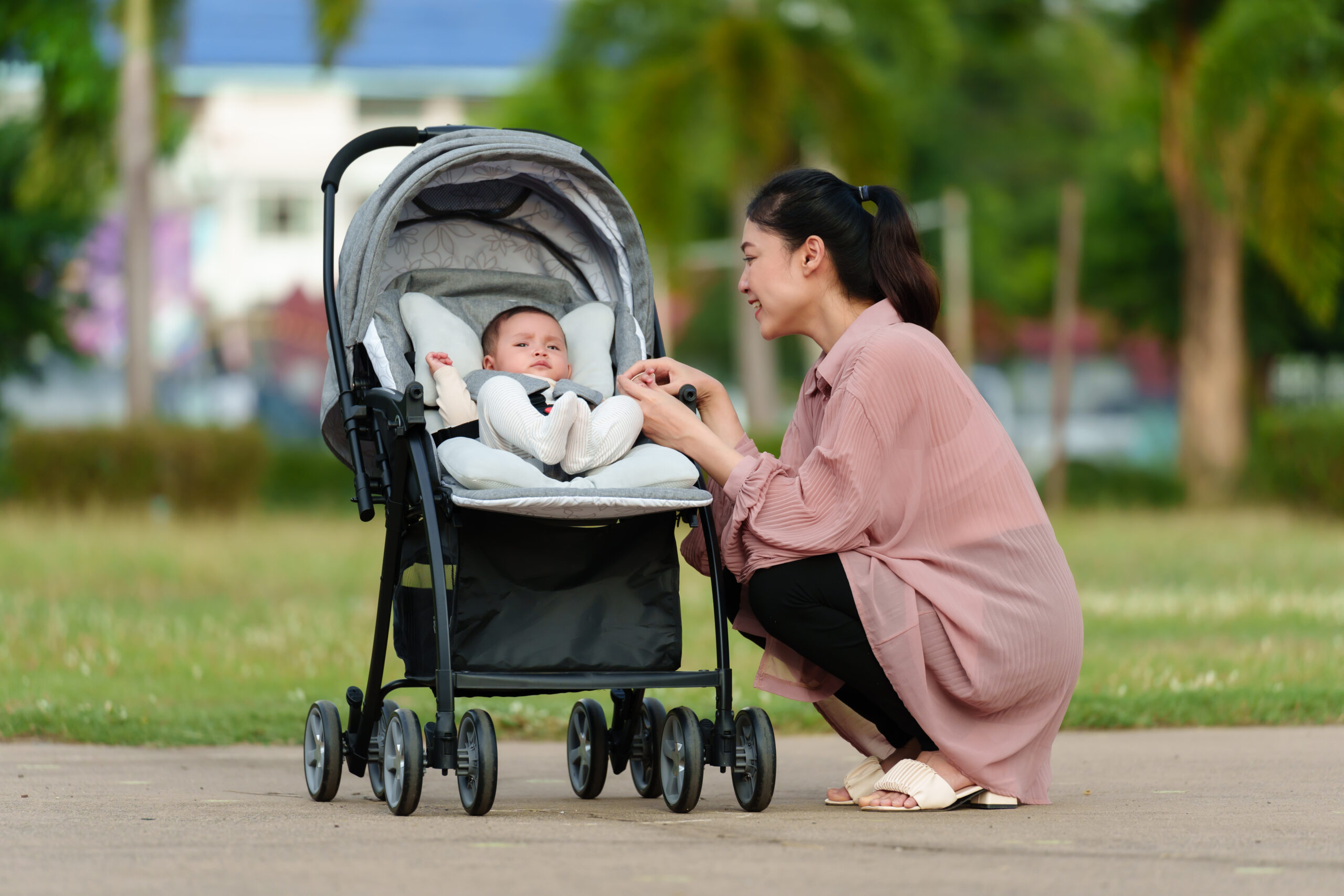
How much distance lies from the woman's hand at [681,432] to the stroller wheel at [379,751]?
97 centimetres

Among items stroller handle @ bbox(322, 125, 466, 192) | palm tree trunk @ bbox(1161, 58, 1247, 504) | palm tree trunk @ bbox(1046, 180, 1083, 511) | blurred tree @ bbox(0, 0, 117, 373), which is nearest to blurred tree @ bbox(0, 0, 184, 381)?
blurred tree @ bbox(0, 0, 117, 373)

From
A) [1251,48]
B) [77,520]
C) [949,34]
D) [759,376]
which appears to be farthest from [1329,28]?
[77,520]

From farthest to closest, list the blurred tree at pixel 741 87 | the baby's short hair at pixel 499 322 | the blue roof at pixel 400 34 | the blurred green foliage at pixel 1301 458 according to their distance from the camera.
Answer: the blue roof at pixel 400 34 → the blurred tree at pixel 741 87 → the blurred green foliage at pixel 1301 458 → the baby's short hair at pixel 499 322

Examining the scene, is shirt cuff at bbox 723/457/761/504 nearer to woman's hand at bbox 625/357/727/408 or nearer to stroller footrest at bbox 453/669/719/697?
woman's hand at bbox 625/357/727/408

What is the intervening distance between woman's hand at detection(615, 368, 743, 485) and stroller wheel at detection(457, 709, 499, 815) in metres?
0.85

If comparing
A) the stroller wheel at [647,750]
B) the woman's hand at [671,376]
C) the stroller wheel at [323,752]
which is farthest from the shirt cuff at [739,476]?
the stroller wheel at [323,752]

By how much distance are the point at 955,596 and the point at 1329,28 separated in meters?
16.0

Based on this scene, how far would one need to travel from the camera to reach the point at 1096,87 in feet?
116

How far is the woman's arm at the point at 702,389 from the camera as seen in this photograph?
471 cm

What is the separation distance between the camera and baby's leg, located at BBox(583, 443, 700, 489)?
14.2 ft

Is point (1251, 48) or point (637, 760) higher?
point (1251, 48)

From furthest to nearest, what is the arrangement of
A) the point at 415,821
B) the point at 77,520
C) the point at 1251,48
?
the point at 1251,48
the point at 77,520
the point at 415,821

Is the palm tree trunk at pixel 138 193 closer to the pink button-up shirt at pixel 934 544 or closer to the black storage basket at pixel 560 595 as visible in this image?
the black storage basket at pixel 560 595

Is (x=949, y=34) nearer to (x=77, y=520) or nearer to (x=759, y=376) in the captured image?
(x=759, y=376)
